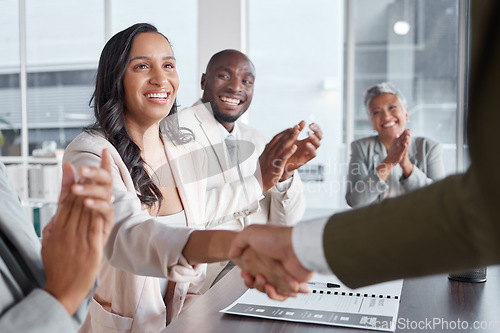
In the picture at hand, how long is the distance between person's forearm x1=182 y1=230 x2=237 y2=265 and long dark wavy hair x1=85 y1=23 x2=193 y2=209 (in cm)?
52

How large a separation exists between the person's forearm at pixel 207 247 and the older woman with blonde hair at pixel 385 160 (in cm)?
201

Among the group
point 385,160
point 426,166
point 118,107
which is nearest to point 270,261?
point 118,107

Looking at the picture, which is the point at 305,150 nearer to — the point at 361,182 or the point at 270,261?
the point at 270,261

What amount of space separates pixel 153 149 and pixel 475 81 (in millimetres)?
1375

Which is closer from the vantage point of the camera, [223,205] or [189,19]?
[223,205]

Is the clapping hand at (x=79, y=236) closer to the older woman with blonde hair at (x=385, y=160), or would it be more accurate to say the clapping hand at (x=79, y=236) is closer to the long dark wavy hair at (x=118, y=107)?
the long dark wavy hair at (x=118, y=107)

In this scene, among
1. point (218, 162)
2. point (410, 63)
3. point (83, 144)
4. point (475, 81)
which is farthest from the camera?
point (410, 63)

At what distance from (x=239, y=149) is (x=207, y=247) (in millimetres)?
1375

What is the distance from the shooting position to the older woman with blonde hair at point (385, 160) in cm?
299

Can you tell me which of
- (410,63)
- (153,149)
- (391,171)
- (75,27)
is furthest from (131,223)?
(75,27)

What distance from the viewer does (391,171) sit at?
3018mm

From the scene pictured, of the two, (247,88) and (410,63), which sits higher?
(410,63)

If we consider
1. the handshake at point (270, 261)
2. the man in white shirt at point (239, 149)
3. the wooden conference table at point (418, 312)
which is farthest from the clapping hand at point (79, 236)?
the man in white shirt at point (239, 149)

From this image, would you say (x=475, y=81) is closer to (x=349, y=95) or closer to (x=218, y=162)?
(x=218, y=162)
